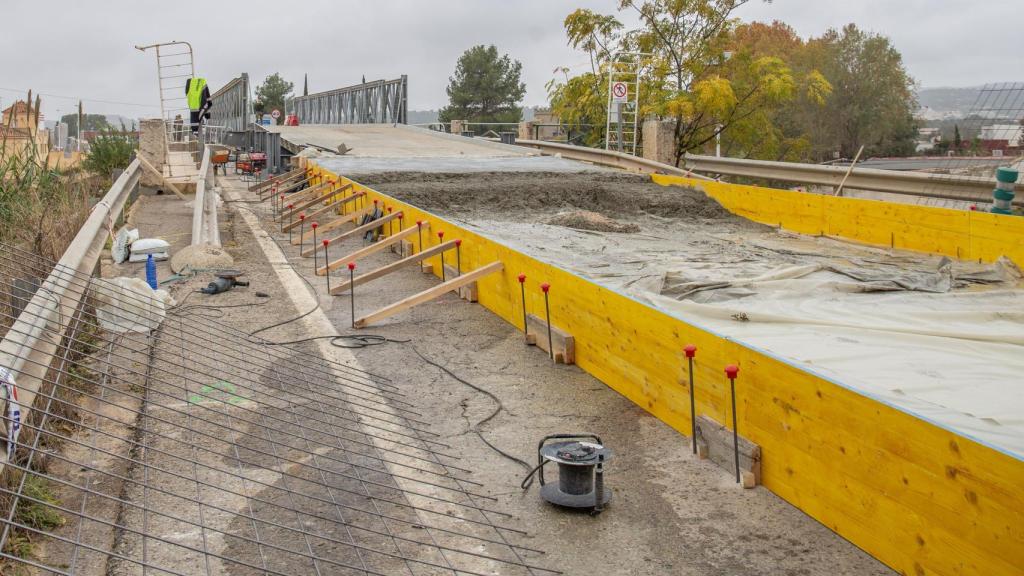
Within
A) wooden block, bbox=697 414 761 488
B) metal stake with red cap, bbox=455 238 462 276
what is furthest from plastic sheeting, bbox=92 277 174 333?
wooden block, bbox=697 414 761 488

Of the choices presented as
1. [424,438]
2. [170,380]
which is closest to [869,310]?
[424,438]

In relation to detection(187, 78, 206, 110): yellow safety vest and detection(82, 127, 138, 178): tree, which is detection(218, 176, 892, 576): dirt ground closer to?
detection(187, 78, 206, 110): yellow safety vest

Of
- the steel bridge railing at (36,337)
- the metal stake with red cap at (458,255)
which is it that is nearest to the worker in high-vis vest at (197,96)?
the metal stake with red cap at (458,255)

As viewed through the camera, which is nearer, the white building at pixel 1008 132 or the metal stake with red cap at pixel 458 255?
the metal stake with red cap at pixel 458 255

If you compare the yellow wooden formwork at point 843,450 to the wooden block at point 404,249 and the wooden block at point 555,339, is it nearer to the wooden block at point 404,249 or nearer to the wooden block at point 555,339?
the wooden block at point 555,339

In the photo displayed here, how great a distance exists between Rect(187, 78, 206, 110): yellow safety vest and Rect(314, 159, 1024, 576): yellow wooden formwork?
57.5 feet

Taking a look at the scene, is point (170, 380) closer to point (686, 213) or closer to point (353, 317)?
point (353, 317)

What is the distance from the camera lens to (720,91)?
73.0ft

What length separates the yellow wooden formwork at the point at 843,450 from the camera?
3518mm

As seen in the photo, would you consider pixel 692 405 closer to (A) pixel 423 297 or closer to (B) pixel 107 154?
(A) pixel 423 297

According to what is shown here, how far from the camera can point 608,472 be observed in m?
5.21

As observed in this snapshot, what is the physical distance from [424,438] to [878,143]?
5395cm

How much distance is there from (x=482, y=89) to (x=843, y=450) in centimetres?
7992

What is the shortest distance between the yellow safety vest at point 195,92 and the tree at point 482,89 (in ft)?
198
